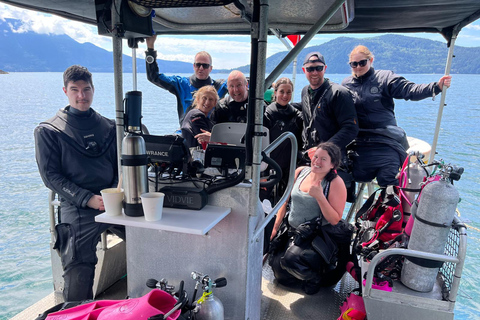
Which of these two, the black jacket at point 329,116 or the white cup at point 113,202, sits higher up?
the black jacket at point 329,116

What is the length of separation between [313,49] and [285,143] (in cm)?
8549

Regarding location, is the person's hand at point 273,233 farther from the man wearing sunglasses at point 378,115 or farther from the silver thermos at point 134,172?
the silver thermos at point 134,172

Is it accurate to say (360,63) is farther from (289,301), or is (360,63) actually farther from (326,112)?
(289,301)

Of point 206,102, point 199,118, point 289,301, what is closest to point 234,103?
point 206,102

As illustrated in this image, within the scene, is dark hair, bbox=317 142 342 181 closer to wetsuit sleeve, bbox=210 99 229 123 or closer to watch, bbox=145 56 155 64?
wetsuit sleeve, bbox=210 99 229 123

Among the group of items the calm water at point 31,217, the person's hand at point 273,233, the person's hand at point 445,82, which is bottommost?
the calm water at point 31,217

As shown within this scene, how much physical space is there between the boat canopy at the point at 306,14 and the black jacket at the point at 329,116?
21.0 inches

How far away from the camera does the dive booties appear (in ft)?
4.33

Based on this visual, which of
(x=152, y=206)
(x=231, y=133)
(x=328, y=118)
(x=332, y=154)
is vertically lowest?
(x=152, y=206)

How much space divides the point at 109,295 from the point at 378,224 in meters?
2.03

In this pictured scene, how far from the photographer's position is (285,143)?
126 inches

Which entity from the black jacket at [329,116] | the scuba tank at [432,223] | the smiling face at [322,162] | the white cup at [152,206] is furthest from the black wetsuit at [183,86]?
the scuba tank at [432,223]

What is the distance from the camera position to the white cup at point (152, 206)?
1.38 meters

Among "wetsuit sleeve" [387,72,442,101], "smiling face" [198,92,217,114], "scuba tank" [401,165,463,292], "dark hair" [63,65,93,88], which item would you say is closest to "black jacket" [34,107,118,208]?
"dark hair" [63,65,93,88]
